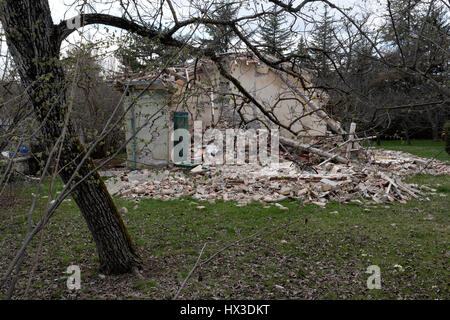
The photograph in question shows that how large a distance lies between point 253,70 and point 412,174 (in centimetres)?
755

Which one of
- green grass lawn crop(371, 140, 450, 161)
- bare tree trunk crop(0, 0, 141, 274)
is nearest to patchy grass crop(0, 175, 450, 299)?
bare tree trunk crop(0, 0, 141, 274)

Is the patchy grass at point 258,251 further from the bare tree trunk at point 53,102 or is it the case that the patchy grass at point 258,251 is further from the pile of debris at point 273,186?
the pile of debris at point 273,186

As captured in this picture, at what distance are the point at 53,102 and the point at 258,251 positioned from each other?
3507mm

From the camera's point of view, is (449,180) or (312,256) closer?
(312,256)

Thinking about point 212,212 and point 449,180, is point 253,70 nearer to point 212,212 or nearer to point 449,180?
point 449,180

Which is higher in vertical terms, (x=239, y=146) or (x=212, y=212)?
(x=239, y=146)

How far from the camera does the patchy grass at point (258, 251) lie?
4.31 metres

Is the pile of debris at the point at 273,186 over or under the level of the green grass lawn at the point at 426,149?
under

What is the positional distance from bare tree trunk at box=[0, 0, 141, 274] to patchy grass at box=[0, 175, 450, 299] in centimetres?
42

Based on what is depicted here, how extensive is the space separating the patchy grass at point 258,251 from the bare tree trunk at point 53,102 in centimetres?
42

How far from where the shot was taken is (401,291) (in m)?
4.26

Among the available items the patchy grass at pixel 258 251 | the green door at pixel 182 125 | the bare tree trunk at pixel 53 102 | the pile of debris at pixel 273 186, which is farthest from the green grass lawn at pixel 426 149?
the bare tree trunk at pixel 53 102
